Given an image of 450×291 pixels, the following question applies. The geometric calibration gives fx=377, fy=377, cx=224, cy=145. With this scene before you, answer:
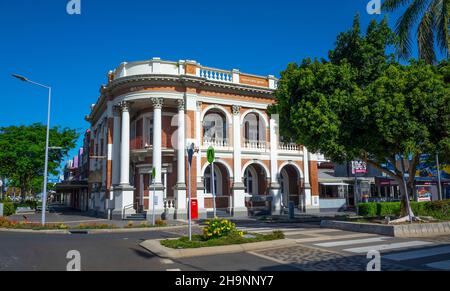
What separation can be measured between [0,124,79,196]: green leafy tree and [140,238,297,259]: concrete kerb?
29159mm

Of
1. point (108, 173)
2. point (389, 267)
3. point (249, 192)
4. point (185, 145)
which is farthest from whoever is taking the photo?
point (249, 192)

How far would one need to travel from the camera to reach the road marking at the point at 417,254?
921cm

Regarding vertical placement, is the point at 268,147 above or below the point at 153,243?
above

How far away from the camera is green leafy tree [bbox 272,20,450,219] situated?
14125mm

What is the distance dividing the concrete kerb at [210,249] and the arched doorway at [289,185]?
21.2 meters

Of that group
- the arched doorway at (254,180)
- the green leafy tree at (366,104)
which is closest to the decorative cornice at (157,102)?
the arched doorway at (254,180)

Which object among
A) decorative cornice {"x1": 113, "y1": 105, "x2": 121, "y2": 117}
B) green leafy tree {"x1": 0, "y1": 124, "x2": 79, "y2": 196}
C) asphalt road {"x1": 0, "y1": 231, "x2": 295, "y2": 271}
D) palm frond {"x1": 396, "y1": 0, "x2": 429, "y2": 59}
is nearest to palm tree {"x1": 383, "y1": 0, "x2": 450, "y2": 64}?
palm frond {"x1": 396, "y1": 0, "x2": 429, "y2": 59}

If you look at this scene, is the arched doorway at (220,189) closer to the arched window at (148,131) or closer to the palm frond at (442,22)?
the arched window at (148,131)

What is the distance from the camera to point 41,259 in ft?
31.6

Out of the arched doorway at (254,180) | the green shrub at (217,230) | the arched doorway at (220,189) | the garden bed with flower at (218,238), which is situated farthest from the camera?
the arched doorway at (254,180)

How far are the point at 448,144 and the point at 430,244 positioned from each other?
15.1 feet
